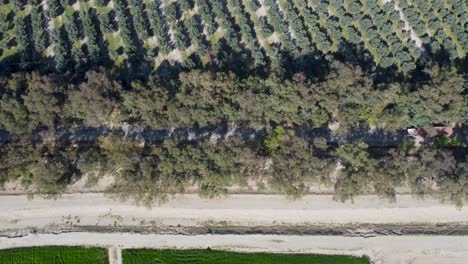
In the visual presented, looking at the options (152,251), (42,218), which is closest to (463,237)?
(152,251)

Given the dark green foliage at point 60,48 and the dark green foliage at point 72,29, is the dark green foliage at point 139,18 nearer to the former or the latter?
the dark green foliage at point 72,29

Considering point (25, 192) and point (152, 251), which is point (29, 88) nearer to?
point (25, 192)

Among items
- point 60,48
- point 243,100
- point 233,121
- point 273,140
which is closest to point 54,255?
point 60,48

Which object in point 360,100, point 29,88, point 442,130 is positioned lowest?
point 442,130

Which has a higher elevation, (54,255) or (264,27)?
(264,27)

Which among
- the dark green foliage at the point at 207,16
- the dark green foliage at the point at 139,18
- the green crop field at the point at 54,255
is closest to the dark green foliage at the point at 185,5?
the dark green foliage at the point at 207,16

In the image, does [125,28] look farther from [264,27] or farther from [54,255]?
[54,255]
